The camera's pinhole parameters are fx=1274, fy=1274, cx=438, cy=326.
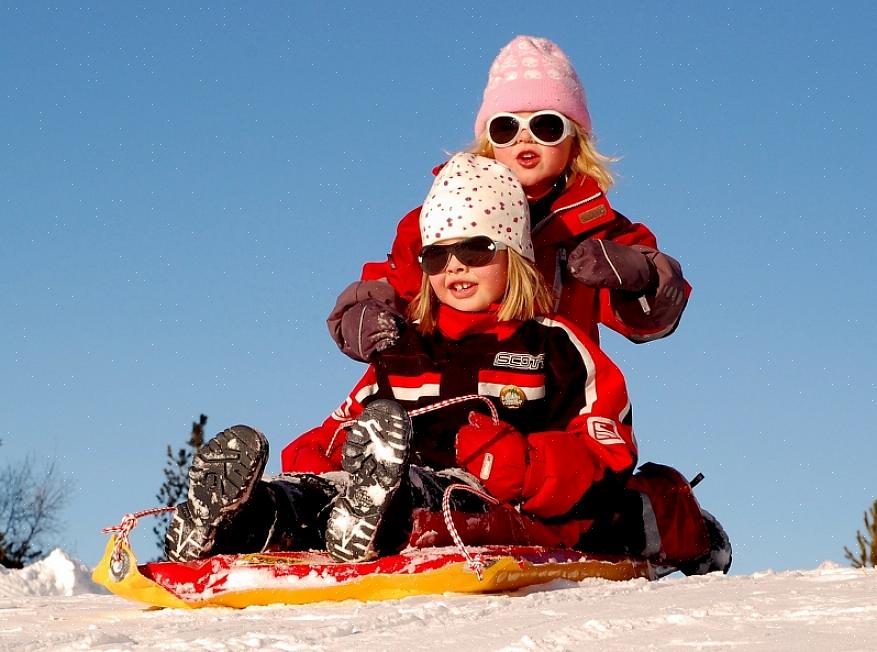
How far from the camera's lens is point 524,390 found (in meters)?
4.32

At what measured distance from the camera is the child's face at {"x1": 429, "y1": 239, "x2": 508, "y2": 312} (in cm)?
445

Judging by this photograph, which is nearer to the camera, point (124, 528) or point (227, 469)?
point (227, 469)

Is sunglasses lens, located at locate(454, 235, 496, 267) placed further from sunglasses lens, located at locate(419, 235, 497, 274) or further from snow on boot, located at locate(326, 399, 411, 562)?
snow on boot, located at locate(326, 399, 411, 562)

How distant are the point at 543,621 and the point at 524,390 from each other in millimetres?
1459

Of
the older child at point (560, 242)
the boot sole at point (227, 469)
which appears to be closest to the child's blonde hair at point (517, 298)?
the older child at point (560, 242)

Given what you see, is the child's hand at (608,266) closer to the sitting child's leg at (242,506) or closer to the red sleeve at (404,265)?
the red sleeve at (404,265)

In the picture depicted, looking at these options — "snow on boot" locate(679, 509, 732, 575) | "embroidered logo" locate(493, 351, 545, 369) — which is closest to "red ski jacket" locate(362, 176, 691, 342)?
"embroidered logo" locate(493, 351, 545, 369)

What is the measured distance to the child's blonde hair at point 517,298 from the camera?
4422mm

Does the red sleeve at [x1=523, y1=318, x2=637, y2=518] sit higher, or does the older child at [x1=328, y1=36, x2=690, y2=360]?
the older child at [x1=328, y1=36, x2=690, y2=360]

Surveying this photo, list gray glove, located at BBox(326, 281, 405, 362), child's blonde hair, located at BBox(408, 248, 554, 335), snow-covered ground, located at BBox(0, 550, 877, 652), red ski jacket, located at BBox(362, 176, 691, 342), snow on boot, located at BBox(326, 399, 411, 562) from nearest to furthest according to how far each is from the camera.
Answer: snow-covered ground, located at BBox(0, 550, 877, 652)
snow on boot, located at BBox(326, 399, 411, 562)
child's blonde hair, located at BBox(408, 248, 554, 335)
gray glove, located at BBox(326, 281, 405, 362)
red ski jacket, located at BBox(362, 176, 691, 342)

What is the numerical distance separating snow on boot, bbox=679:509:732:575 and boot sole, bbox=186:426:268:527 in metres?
1.95

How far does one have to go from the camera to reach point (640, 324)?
16.3 feet

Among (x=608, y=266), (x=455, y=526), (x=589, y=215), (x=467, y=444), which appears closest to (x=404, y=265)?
(x=589, y=215)

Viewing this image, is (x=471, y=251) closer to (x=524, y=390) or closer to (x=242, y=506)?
(x=524, y=390)
